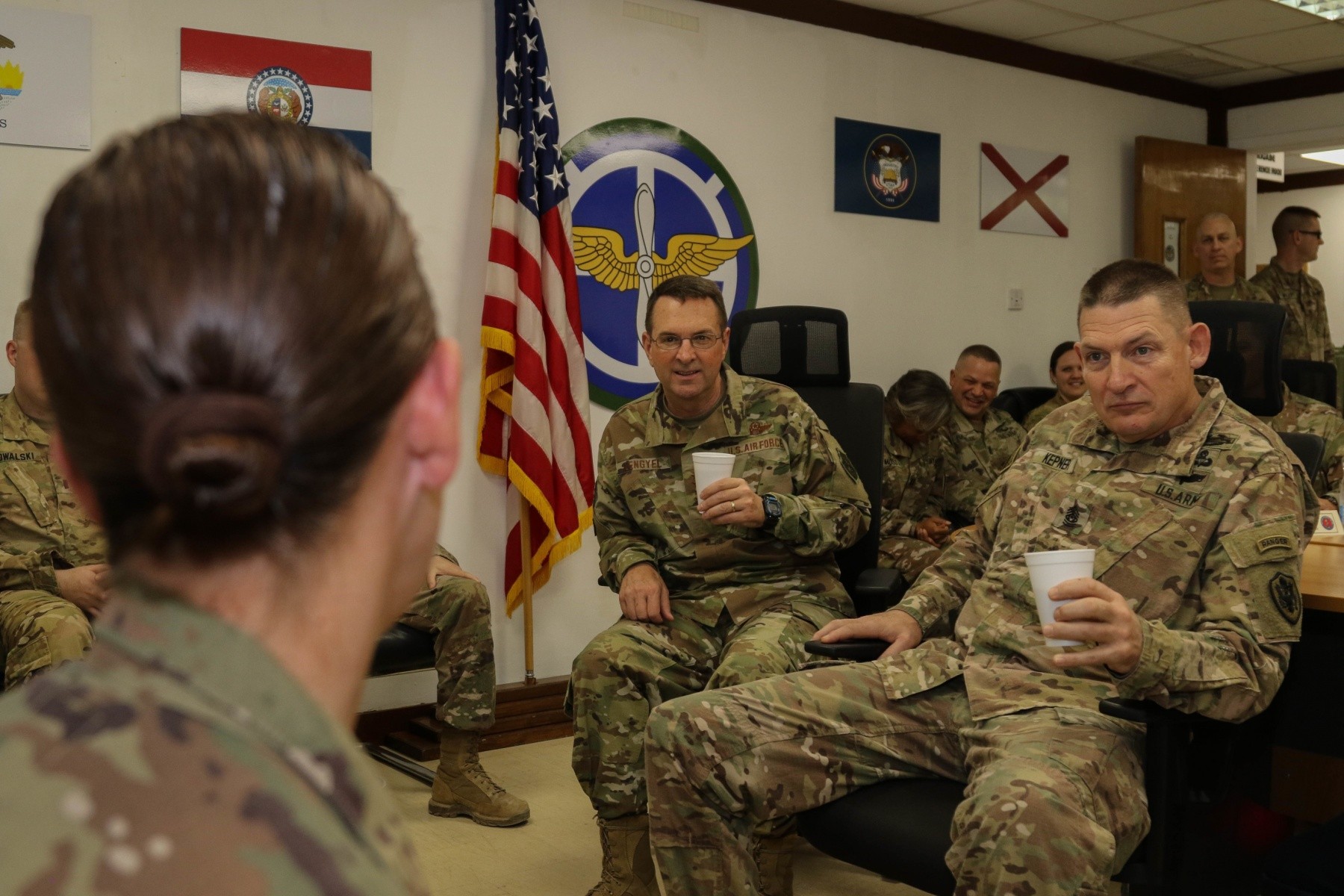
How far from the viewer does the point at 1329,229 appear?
10578 mm

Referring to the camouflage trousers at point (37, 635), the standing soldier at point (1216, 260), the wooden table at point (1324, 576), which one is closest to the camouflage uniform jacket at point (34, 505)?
the camouflage trousers at point (37, 635)

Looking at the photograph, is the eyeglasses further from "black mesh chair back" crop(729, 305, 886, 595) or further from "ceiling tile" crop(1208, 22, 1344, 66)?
"ceiling tile" crop(1208, 22, 1344, 66)

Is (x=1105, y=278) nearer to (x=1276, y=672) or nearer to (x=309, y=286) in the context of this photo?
(x=1276, y=672)

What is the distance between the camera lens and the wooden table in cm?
202

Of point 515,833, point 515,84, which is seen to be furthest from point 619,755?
point 515,84

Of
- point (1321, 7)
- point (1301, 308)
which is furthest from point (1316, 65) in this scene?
point (1301, 308)

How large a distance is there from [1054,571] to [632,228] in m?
3.07

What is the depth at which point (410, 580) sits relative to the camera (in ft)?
1.95

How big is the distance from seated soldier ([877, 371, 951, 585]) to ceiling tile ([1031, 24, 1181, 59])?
2075 millimetres

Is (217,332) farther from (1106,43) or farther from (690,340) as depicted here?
(1106,43)

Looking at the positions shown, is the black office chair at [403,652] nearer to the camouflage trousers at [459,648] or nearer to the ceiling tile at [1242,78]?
the camouflage trousers at [459,648]

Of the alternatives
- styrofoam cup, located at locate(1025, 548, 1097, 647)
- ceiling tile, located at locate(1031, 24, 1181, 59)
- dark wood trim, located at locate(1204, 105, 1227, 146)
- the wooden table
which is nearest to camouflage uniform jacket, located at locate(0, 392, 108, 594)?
styrofoam cup, located at locate(1025, 548, 1097, 647)

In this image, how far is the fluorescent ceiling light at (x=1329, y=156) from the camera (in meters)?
Answer: 9.53

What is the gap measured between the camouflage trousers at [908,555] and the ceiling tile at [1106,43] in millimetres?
2806
